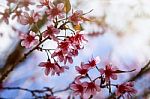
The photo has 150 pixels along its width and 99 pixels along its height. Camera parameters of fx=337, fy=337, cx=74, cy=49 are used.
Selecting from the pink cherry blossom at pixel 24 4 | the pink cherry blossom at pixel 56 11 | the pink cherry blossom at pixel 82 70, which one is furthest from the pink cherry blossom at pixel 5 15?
the pink cherry blossom at pixel 82 70

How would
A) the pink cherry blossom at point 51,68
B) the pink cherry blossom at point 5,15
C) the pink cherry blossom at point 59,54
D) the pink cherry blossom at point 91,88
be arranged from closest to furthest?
the pink cherry blossom at point 91,88 < the pink cherry blossom at point 59,54 < the pink cherry blossom at point 51,68 < the pink cherry blossom at point 5,15

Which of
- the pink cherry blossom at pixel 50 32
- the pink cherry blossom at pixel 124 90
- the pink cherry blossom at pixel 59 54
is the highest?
the pink cherry blossom at pixel 50 32

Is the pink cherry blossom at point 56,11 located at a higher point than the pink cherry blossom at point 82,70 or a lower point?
higher

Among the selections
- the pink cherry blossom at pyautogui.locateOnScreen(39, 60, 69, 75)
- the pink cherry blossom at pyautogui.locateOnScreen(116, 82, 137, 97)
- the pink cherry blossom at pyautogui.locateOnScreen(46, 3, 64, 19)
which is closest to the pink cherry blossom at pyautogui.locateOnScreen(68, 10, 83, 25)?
the pink cherry blossom at pyautogui.locateOnScreen(46, 3, 64, 19)

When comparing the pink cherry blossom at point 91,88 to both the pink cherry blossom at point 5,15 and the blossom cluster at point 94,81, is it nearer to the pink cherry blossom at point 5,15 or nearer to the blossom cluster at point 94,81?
the blossom cluster at point 94,81

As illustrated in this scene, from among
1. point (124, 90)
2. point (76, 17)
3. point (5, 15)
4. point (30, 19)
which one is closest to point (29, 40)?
point (30, 19)

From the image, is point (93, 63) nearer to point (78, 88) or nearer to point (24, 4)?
point (78, 88)

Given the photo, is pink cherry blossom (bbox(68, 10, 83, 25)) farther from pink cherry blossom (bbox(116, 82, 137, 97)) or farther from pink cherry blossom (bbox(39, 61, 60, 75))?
pink cherry blossom (bbox(116, 82, 137, 97))

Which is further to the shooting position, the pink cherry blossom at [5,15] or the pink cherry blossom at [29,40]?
the pink cherry blossom at [5,15]
